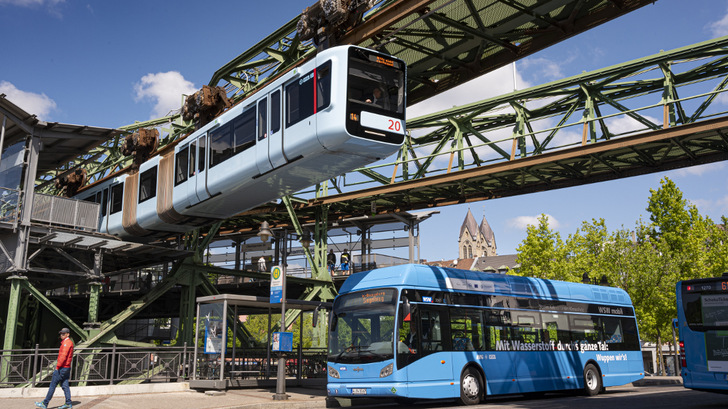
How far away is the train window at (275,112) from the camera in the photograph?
1489 cm

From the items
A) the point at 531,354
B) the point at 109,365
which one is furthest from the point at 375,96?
the point at 109,365

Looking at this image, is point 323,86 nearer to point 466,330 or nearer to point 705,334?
Answer: point 466,330

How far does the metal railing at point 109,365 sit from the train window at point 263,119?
7.91 metres

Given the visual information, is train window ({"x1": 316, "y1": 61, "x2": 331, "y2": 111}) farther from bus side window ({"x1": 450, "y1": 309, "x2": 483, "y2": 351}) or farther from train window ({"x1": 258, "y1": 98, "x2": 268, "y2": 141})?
bus side window ({"x1": 450, "y1": 309, "x2": 483, "y2": 351})

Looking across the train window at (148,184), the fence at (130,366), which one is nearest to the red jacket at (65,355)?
the fence at (130,366)

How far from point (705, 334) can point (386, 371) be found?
24.6 ft

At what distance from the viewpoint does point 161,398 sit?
50.8ft

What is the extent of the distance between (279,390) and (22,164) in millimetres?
13271

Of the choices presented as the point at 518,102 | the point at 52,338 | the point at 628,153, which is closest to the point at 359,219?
the point at 518,102

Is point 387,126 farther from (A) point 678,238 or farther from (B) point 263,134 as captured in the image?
(A) point 678,238

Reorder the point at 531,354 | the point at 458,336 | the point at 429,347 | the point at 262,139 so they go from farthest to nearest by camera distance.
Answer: the point at 531,354 < the point at 262,139 < the point at 458,336 < the point at 429,347

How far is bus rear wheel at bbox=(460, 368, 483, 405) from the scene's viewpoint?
14.5 meters

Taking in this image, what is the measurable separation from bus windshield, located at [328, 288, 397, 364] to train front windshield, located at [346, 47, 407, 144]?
371 centimetres

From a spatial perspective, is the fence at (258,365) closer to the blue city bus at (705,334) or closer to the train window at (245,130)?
the train window at (245,130)
